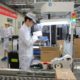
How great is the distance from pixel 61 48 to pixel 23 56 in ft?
4.85

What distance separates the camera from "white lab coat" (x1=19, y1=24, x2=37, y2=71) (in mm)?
3465

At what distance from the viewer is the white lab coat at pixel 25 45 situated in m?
3.46

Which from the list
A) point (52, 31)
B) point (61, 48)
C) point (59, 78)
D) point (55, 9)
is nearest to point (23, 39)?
point (55, 9)

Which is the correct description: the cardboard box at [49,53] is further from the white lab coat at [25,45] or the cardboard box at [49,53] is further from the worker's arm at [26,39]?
the worker's arm at [26,39]

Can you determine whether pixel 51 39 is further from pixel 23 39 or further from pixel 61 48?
pixel 23 39

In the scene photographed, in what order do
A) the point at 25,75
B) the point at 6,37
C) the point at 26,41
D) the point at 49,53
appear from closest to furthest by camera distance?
the point at 25,75
the point at 26,41
the point at 49,53
the point at 6,37

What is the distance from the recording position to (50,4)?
4492mm

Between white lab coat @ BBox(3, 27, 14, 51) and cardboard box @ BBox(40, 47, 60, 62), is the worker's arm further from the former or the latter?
white lab coat @ BBox(3, 27, 14, 51)

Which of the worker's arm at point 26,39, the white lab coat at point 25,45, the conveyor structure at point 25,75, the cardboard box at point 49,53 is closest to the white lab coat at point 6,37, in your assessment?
the cardboard box at point 49,53

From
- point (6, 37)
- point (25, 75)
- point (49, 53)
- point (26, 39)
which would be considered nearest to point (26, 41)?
point (26, 39)

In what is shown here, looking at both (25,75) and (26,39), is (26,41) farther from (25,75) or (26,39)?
(25,75)

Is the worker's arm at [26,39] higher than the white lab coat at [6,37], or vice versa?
the worker's arm at [26,39]

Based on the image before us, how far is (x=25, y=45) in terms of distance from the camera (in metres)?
3.51

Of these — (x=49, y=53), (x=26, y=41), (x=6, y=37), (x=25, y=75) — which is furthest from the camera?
(x=6, y=37)
